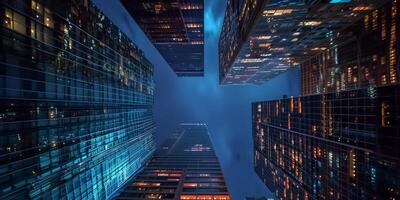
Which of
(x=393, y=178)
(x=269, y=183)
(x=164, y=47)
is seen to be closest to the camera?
(x=393, y=178)

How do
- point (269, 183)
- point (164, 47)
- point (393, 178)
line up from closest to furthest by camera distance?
point (393, 178), point (269, 183), point (164, 47)

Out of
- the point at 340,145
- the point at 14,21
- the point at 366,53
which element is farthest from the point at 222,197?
the point at 14,21

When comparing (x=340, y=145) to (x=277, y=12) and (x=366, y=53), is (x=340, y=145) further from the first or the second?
(x=366, y=53)

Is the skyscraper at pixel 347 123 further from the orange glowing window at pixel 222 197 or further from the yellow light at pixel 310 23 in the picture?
the orange glowing window at pixel 222 197

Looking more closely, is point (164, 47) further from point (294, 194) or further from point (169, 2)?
point (294, 194)

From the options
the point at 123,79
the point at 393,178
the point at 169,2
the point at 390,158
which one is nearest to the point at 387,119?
the point at 390,158

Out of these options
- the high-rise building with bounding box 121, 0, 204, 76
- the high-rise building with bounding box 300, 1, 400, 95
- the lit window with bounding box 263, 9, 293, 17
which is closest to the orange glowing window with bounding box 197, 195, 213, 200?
the high-rise building with bounding box 300, 1, 400, 95

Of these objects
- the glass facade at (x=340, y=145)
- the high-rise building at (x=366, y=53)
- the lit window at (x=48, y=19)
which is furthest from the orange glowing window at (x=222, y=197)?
the lit window at (x=48, y=19)
